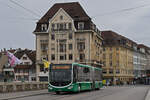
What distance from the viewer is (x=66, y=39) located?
77125 millimetres

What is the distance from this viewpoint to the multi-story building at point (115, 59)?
4139 inches

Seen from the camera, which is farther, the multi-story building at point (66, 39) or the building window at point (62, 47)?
the building window at point (62, 47)

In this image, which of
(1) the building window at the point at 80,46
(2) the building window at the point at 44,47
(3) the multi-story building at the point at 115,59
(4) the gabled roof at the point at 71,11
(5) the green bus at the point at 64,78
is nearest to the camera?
(5) the green bus at the point at 64,78

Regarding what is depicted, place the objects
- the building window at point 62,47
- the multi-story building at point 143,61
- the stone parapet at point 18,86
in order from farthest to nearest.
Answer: the multi-story building at point 143,61 < the building window at point 62,47 < the stone parapet at point 18,86

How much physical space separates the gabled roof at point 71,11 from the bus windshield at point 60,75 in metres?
48.6

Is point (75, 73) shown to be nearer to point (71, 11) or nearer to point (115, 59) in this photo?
point (71, 11)

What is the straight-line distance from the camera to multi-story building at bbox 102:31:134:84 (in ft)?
345

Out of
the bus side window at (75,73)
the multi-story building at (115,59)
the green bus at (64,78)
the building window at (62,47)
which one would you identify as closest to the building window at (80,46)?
the building window at (62,47)

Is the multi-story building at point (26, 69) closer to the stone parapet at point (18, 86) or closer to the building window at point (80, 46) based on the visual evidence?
the building window at point (80, 46)

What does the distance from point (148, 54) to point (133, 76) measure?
29595mm

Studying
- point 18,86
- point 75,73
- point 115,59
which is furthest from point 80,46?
point 75,73

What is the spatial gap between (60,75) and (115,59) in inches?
3136

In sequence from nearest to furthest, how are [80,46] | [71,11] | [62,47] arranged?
[80,46]
[62,47]
[71,11]

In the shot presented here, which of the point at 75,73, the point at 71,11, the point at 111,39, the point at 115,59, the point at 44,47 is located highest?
the point at 71,11
